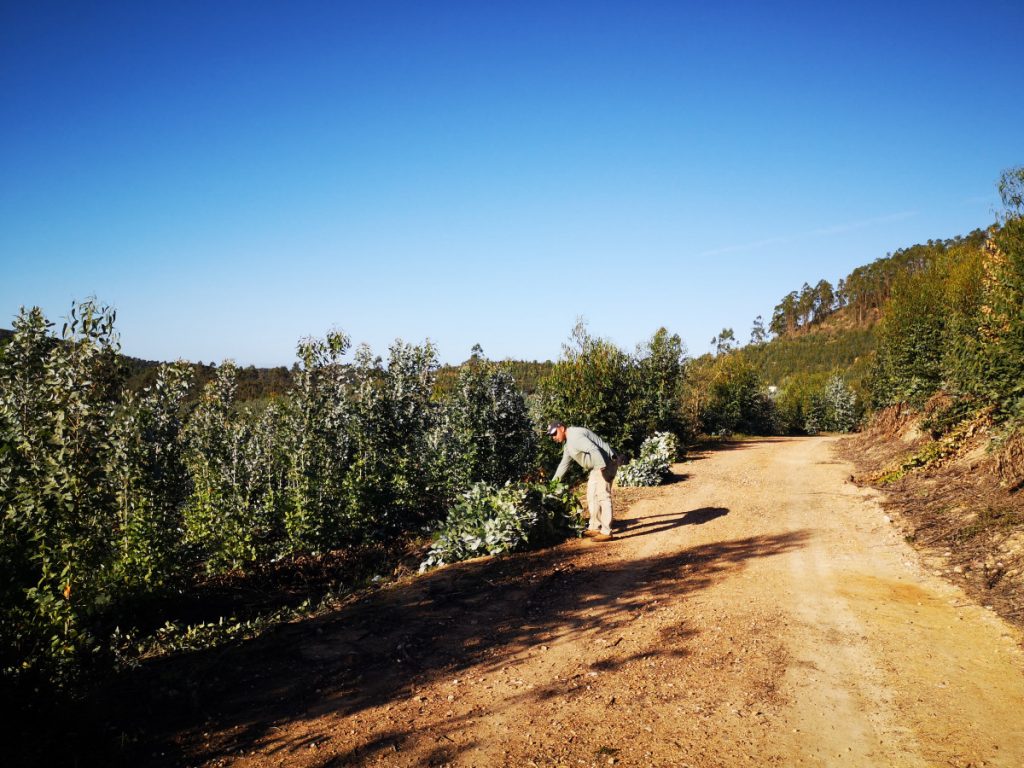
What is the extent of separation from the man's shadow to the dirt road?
1.46m

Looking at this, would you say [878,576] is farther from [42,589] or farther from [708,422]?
[708,422]

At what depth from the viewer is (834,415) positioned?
4747cm

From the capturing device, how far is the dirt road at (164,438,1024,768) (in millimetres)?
4121

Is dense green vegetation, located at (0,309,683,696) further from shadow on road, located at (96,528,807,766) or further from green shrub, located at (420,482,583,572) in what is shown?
shadow on road, located at (96,528,807,766)

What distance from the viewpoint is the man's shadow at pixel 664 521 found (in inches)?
402

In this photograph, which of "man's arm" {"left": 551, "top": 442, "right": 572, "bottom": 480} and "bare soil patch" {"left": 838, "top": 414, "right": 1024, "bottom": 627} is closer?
"bare soil patch" {"left": 838, "top": 414, "right": 1024, "bottom": 627}

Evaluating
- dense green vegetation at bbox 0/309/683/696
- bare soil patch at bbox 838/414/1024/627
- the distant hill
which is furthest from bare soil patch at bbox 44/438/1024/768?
the distant hill

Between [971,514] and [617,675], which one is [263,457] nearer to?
[617,675]

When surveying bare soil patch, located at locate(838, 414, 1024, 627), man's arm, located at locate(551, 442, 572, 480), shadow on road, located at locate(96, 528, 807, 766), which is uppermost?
man's arm, located at locate(551, 442, 572, 480)

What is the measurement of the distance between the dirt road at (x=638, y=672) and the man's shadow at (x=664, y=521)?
146 centimetres

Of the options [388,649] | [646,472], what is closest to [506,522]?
[388,649]

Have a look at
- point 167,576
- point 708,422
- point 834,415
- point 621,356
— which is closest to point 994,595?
point 167,576

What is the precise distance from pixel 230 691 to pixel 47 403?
3249 mm

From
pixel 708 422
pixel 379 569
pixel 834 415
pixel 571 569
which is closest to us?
pixel 571 569
